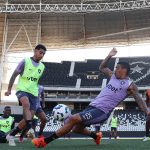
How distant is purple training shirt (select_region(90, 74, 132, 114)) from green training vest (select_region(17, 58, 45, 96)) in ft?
6.76

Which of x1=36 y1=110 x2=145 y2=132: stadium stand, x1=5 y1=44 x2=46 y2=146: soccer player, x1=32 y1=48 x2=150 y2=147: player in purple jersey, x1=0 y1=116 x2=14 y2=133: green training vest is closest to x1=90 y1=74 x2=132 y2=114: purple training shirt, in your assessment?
x1=32 y1=48 x2=150 y2=147: player in purple jersey

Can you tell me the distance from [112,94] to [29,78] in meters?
2.28

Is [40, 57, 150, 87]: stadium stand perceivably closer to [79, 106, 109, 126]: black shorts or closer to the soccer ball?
A: [79, 106, 109, 126]: black shorts

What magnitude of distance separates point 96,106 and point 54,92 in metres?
34.5

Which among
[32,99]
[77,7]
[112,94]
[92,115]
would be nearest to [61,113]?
[92,115]

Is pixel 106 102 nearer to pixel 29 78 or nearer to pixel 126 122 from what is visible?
pixel 29 78

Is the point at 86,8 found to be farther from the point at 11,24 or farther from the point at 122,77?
the point at 122,77

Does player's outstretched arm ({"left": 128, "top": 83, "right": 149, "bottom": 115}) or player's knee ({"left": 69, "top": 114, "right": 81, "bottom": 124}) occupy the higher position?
player's outstretched arm ({"left": 128, "top": 83, "right": 149, "bottom": 115})

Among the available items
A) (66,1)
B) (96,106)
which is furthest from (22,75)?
(66,1)

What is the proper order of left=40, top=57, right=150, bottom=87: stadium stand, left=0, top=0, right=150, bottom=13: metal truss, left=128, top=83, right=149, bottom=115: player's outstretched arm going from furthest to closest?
left=40, top=57, right=150, bottom=87: stadium stand → left=0, top=0, right=150, bottom=13: metal truss → left=128, top=83, right=149, bottom=115: player's outstretched arm

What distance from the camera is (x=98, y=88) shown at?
40125mm

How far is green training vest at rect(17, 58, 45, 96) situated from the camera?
859cm

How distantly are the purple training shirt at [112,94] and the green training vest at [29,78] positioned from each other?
6.76 ft

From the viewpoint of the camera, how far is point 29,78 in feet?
28.4
